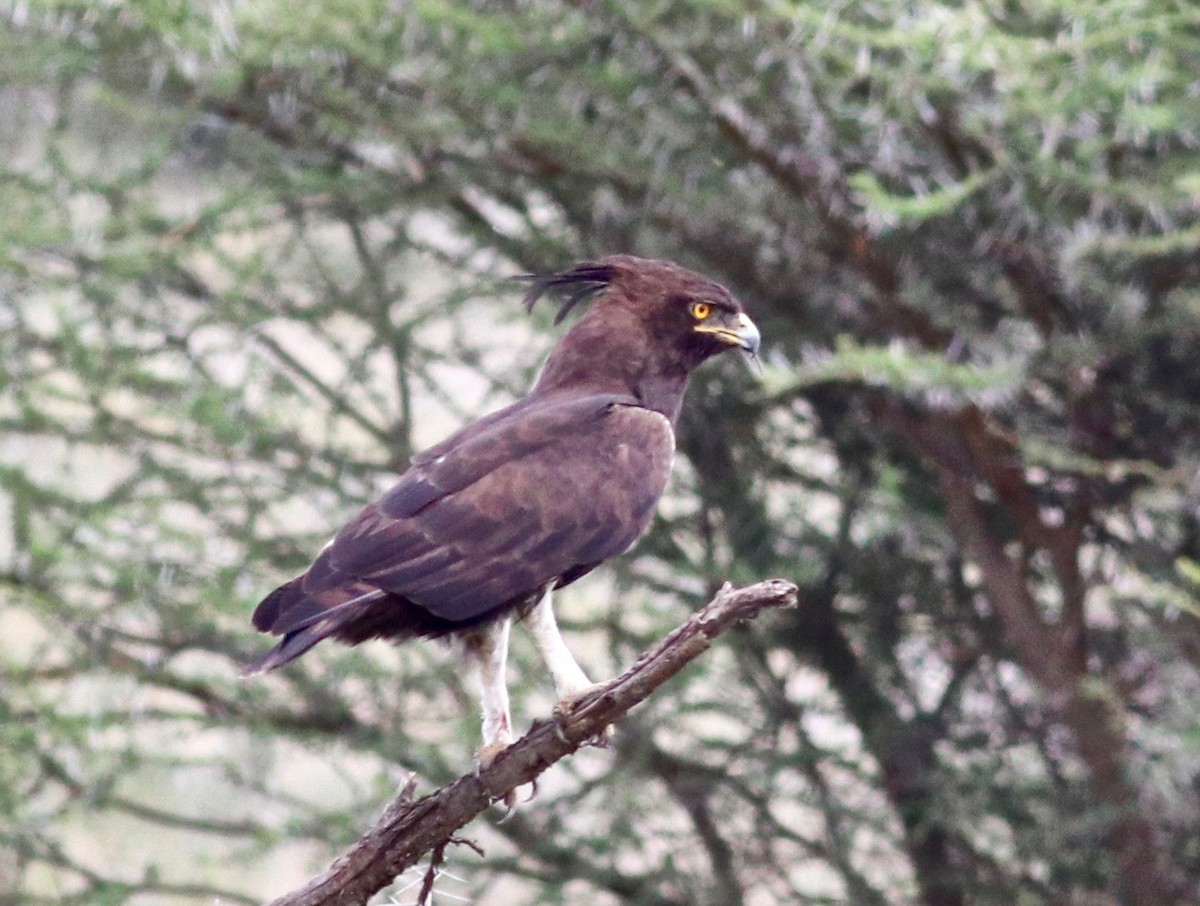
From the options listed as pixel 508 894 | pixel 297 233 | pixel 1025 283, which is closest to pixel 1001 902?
pixel 1025 283

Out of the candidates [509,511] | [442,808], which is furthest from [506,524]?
[442,808]

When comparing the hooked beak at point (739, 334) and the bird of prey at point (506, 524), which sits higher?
the hooked beak at point (739, 334)

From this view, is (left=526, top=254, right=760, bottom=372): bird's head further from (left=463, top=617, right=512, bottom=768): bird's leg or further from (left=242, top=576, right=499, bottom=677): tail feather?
(left=242, top=576, right=499, bottom=677): tail feather

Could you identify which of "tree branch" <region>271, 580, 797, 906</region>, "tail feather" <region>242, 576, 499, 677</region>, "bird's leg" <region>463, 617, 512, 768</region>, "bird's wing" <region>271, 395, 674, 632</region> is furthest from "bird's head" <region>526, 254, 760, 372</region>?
"tree branch" <region>271, 580, 797, 906</region>

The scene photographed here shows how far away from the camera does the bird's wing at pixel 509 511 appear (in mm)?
Result: 3625

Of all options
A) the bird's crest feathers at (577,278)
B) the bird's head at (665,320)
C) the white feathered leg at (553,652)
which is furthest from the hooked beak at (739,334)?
the white feathered leg at (553,652)

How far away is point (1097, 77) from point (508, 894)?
8.28 m

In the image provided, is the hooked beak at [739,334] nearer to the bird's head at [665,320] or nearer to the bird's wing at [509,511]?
the bird's head at [665,320]

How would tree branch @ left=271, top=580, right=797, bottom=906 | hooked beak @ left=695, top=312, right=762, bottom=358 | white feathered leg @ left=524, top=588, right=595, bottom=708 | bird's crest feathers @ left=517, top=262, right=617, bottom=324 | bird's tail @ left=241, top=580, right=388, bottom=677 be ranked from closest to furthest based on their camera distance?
tree branch @ left=271, top=580, right=797, bottom=906
bird's tail @ left=241, top=580, right=388, bottom=677
white feathered leg @ left=524, top=588, right=595, bottom=708
hooked beak @ left=695, top=312, right=762, bottom=358
bird's crest feathers @ left=517, top=262, right=617, bottom=324

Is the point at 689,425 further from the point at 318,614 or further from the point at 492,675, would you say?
the point at 318,614

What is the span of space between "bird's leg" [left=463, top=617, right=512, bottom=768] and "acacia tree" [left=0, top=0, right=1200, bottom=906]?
2000 millimetres

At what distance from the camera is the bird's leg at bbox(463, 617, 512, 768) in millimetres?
3869

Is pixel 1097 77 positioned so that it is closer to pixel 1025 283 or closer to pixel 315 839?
pixel 1025 283

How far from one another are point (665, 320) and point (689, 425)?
235 cm
